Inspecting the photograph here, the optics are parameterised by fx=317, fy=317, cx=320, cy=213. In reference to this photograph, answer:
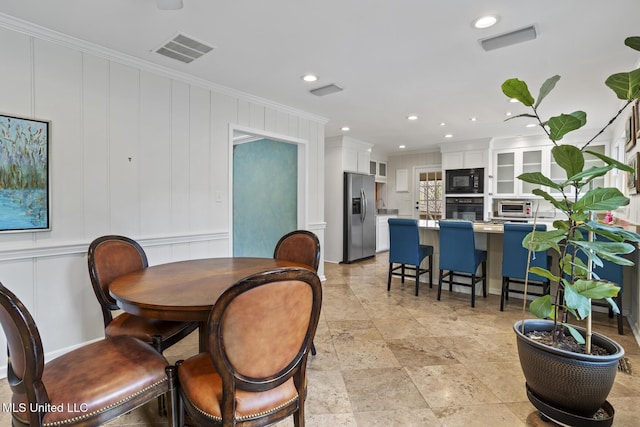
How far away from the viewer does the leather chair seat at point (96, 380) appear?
113 centimetres

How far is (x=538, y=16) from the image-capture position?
2.10 meters

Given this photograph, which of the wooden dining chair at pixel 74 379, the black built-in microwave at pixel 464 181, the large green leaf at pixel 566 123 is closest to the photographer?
the wooden dining chair at pixel 74 379

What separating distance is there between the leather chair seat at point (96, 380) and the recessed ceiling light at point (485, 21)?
2.76m

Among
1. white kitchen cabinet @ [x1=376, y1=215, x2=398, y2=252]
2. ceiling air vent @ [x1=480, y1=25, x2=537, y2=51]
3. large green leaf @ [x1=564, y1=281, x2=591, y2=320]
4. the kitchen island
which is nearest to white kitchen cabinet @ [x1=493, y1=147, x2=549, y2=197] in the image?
white kitchen cabinet @ [x1=376, y1=215, x2=398, y2=252]

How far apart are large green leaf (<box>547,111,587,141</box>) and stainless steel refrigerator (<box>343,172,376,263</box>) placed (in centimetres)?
431

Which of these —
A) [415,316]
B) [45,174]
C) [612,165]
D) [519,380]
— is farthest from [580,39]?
[45,174]

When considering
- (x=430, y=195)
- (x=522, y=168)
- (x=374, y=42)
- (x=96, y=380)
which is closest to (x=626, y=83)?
(x=374, y=42)

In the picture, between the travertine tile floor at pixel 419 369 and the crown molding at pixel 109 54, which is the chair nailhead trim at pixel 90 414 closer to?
the travertine tile floor at pixel 419 369

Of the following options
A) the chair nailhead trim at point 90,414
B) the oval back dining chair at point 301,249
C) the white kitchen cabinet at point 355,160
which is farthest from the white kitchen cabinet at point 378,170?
the chair nailhead trim at point 90,414

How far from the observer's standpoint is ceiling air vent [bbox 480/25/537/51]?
227 centimetres

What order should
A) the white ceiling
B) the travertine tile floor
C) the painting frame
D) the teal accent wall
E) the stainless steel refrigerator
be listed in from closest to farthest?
the travertine tile floor → the white ceiling → the painting frame → the teal accent wall → the stainless steel refrigerator

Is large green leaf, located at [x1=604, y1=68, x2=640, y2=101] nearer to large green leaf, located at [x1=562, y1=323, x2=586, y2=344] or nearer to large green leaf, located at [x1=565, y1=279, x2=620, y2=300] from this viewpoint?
large green leaf, located at [x1=565, y1=279, x2=620, y2=300]

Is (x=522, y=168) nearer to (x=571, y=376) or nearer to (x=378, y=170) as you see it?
(x=378, y=170)

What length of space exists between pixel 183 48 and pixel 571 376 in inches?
130
